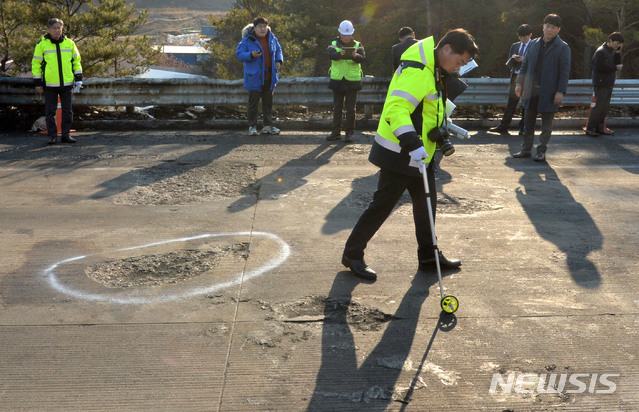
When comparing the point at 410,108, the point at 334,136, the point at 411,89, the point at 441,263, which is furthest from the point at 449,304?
the point at 334,136

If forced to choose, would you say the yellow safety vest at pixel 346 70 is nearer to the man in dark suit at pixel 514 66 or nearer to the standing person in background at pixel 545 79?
the standing person in background at pixel 545 79

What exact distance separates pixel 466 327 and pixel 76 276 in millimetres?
2995

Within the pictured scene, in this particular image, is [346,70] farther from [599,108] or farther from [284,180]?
[599,108]

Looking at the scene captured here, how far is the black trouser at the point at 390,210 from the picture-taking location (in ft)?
16.7

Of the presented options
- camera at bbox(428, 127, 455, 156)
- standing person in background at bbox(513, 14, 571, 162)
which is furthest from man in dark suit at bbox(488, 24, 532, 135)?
camera at bbox(428, 127, 455, 156)

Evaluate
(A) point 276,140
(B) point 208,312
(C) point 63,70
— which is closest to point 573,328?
(B) point 208,312

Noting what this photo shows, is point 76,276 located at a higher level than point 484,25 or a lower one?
lower

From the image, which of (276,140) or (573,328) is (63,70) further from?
(573,328)

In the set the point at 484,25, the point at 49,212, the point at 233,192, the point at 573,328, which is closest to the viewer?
the point at 573,328

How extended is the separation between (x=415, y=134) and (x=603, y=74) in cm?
821

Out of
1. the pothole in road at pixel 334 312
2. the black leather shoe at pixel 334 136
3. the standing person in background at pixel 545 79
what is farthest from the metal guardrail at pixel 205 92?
the pothole in road at pixel 334 312

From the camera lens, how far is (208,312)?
4.56 meters

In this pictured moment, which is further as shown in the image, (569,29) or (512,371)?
(569,29)

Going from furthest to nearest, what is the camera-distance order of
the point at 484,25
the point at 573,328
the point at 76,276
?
1. the point at 484,25
2. the point at 76,276
3. the point at 573,328
